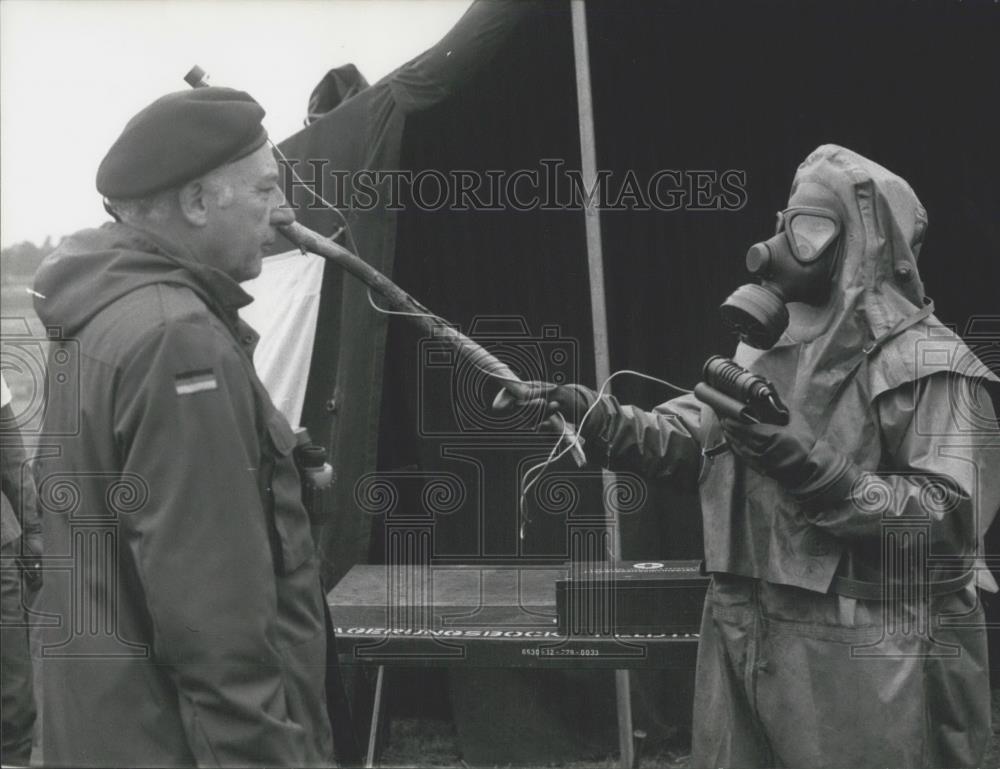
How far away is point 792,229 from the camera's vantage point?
105 inches

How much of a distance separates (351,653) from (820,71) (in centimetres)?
301

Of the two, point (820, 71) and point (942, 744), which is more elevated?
point (820, 71)

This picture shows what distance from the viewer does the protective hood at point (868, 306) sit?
254cm

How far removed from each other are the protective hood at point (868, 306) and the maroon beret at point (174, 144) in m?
1.44

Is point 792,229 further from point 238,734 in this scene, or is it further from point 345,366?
point 345,366

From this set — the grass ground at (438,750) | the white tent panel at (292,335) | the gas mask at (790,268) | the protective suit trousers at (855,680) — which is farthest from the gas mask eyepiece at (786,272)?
the grass ground at (438,750)

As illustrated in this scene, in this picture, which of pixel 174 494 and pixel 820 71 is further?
pixel 820 71

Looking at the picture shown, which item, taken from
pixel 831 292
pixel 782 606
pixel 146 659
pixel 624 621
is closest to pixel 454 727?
pixel 624 621

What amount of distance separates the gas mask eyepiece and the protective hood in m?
0.04

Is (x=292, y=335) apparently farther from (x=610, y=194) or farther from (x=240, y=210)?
(x=240, y=210)

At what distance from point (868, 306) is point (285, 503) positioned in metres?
1.47

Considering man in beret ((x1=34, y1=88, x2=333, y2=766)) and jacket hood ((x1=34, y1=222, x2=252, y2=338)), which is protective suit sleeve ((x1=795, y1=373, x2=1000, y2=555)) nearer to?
man in beret ((x1=34, y1=88, x2=333, y2=766))

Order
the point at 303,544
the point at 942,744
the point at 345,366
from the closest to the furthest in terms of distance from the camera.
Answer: the point at 303,544
the point at 942,744
the point at 345,366

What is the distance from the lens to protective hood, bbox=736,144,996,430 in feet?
8.33
